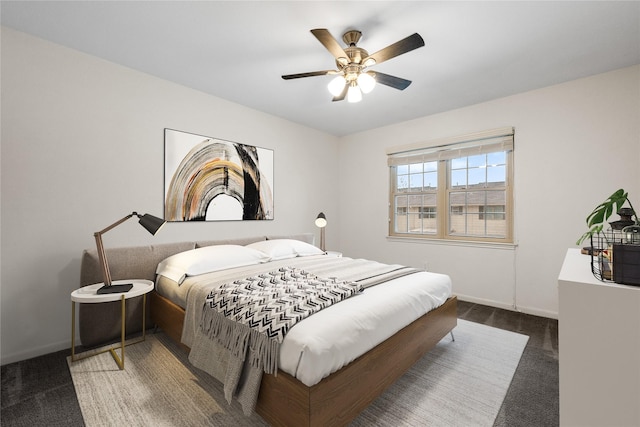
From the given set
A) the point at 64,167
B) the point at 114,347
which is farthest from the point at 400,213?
the point at 64,167

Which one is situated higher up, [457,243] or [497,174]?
[497,174]

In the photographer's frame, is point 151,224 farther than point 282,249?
No

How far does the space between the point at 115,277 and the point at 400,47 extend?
3.01 meters

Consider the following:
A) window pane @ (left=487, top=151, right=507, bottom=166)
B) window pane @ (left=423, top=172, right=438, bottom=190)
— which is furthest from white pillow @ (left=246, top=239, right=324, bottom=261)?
window pane @ (left=487, top=151, right=507, bottom=166)

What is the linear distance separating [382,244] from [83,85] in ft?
13.5

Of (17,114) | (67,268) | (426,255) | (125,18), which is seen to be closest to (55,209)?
(67,268)

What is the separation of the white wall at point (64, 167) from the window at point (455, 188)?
3.01 m

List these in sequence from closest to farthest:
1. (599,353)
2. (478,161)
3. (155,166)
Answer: (599,353) < (155,166) < (478,161)

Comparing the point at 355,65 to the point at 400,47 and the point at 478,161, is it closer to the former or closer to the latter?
the point at 400,47

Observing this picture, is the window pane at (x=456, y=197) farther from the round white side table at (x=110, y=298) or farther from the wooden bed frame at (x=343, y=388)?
the round white side table at (x=110, y=298)

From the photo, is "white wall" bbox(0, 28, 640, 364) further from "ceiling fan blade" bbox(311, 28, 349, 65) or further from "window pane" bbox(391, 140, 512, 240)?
"ceiling fan blade" bbox(311, 28, 349, 65)

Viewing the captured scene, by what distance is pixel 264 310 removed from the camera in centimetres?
163

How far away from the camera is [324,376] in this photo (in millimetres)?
1362

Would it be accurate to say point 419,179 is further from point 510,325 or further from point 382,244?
point 510,325
